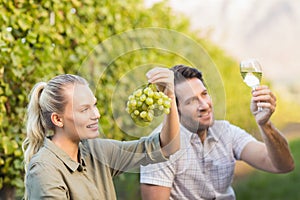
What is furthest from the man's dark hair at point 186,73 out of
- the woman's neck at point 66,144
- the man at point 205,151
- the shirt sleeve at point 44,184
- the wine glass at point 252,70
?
the shirt sleeve at point 44,184

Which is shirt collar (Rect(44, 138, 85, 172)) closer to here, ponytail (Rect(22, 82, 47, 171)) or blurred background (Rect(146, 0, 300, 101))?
ponytail (Rect(22, 82, 47, 171))

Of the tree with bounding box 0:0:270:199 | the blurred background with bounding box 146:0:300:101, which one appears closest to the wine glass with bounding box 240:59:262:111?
the tree with bounding box 0:0:270:199

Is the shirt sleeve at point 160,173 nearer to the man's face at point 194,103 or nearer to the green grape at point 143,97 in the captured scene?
the man's face at point 194,103

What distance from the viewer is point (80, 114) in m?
2.14

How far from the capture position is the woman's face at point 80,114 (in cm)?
214

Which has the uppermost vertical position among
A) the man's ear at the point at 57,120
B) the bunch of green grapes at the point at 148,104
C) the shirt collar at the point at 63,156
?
the bunch of green grapes at the point at 148,104

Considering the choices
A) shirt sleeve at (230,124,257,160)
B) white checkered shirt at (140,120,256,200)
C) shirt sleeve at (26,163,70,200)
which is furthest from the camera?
shirt sleeve at (230,124,257,160)

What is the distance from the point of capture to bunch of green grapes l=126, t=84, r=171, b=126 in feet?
6.88

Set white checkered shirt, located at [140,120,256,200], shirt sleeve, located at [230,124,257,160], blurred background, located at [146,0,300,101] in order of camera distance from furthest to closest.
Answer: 1. blurred background, located at [146,0,300,101]
2. shirt sleeve, located at [230,124,257,160]
3. white checkered shirt, located at [140,120,256,200]

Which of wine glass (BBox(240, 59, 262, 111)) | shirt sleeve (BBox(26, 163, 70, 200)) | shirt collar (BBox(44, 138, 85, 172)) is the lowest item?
shirt sleeve (BBox(26, 163, 70, 200))

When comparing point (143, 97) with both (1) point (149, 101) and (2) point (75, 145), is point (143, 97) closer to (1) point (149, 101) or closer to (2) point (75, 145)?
(1) point (149, 101)

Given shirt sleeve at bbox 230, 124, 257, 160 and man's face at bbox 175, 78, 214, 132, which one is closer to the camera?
man's face at bbox 175, 78, 214, 132

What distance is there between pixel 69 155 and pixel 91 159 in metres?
0.12

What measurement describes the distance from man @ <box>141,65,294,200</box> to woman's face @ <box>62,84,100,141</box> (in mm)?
482
